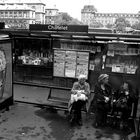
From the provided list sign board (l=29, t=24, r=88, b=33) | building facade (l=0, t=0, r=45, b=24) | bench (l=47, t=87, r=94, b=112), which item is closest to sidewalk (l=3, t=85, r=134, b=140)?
bench (l=47, t=87, r=94, b=112)

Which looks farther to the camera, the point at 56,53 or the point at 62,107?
the point at 56,53

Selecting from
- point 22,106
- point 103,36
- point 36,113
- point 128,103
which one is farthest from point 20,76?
point 128,103

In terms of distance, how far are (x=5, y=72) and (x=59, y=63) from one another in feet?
5.87

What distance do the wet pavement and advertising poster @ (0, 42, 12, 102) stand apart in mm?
519

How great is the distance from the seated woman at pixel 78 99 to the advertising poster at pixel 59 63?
1.71 metres

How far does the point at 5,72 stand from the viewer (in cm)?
586

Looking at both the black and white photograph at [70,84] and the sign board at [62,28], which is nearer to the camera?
the black and white photograph at [70,84]

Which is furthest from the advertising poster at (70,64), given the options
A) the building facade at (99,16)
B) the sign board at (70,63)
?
the building facade at (99,16)

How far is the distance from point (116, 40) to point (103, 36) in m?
A: 0.47

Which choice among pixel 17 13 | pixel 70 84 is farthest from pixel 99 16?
pixel 70 84

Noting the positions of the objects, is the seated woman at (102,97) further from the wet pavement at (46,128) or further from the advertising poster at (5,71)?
the advertising poster at (5,71)

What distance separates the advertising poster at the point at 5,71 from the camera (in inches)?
223

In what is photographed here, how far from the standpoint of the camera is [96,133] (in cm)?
506

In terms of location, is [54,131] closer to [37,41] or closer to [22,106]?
[22,106]
